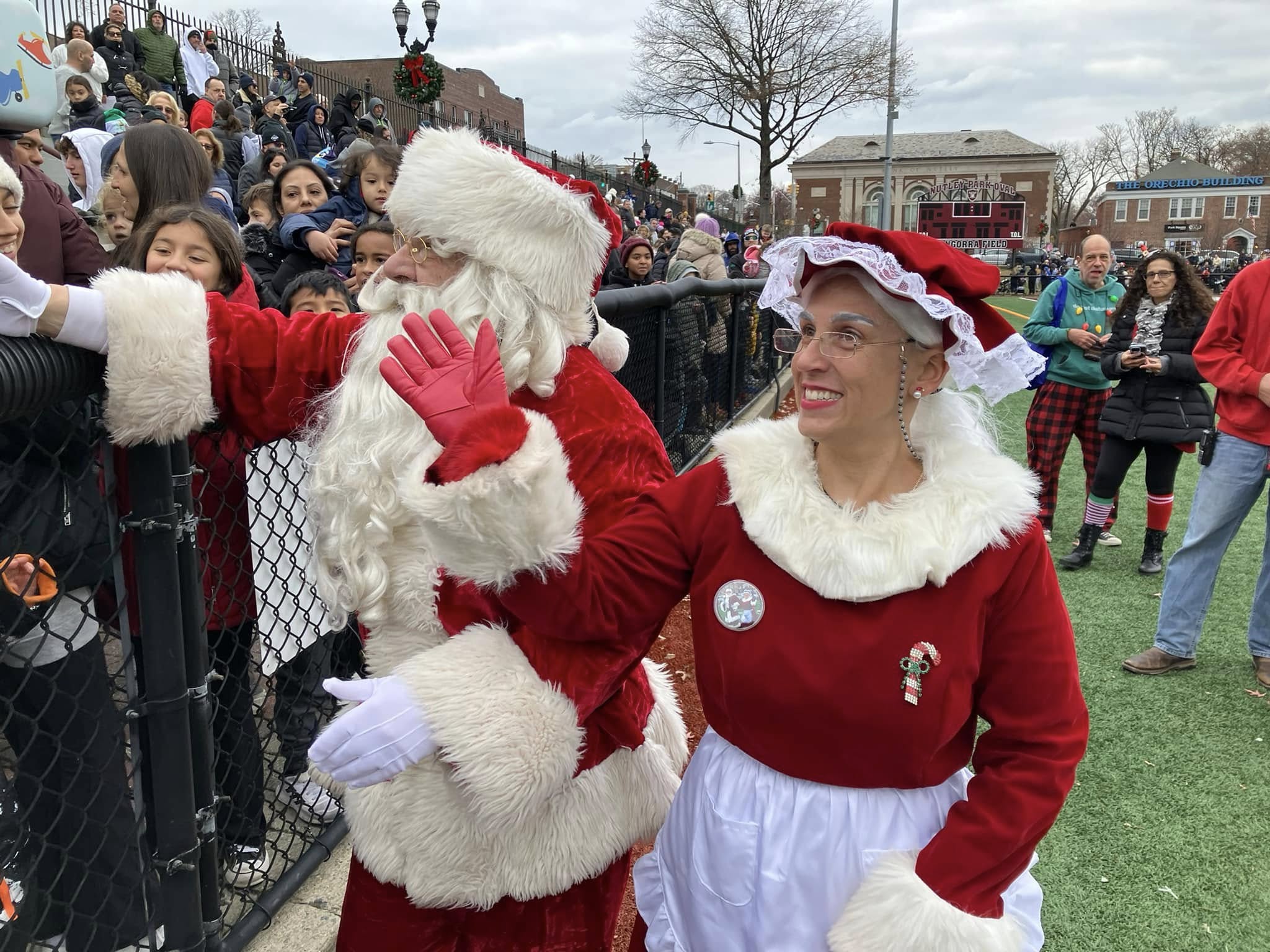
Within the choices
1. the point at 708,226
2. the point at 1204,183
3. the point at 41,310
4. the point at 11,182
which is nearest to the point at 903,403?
the point at 41,310

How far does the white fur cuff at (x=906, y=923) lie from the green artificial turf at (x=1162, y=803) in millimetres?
1512

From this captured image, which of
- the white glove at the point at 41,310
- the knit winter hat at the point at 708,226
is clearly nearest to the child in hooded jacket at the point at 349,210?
the white glove at the point at 41,310

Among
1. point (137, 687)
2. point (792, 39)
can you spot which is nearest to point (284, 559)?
point (137, 687)

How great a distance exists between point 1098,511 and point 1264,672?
1.72m

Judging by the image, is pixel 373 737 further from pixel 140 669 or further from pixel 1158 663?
pixel 1158 663

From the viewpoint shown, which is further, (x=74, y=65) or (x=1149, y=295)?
(x=74, y=65)

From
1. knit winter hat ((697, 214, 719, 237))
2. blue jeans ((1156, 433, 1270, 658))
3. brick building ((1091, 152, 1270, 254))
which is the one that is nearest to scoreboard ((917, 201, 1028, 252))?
brick building ((1091, 152, 1270, 254))

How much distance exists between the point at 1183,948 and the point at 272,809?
8.63ft

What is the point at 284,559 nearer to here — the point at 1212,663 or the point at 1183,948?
the point at 1183,948

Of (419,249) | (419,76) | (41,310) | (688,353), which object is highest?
(419,76)

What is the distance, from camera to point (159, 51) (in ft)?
37.2

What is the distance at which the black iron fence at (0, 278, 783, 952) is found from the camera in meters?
1.52

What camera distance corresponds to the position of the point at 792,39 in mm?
32156

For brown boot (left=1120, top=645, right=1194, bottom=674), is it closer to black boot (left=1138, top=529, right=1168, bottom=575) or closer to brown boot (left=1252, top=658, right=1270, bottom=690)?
brown boot (left=1252, top=658, right=1270, bottom=690)
